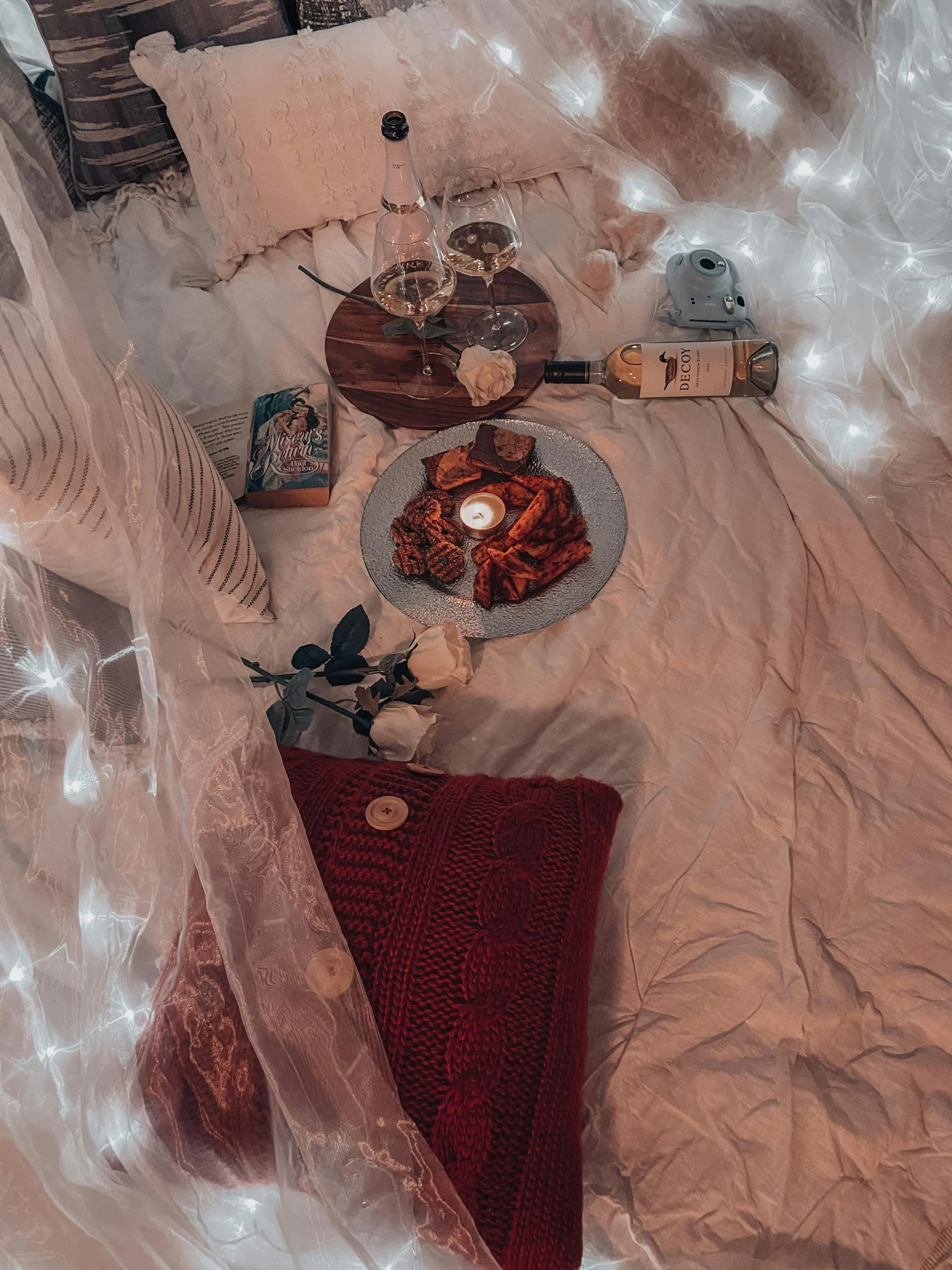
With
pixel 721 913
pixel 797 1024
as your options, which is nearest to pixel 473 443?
pixel 721 913

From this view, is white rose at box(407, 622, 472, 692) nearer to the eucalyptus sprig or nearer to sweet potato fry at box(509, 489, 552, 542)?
the eucalyptus sprig

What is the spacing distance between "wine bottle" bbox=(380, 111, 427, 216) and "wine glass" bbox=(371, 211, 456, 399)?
1 centimetres

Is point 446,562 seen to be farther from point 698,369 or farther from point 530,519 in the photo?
point 698,369

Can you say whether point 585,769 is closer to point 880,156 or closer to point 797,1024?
point 797,1024

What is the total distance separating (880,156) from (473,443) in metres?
0.62

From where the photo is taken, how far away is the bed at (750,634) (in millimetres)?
739

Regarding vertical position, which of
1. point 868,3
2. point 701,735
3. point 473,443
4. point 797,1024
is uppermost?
point 868,3

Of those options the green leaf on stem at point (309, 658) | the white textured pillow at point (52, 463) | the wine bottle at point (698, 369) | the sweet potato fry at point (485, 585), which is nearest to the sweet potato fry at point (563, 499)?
the sweet potato fry at point (485, 585)

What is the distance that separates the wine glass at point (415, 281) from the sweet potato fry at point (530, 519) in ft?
0.90

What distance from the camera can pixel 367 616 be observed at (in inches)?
39.9

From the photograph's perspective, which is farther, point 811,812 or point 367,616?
point 367,616

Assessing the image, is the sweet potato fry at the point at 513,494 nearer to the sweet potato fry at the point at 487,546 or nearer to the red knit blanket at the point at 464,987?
the sweet potato fry at the point at 487,546

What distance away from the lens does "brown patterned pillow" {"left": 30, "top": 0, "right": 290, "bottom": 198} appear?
1.35 meters

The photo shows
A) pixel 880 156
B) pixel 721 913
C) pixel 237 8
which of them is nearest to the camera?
pixel 721 913
